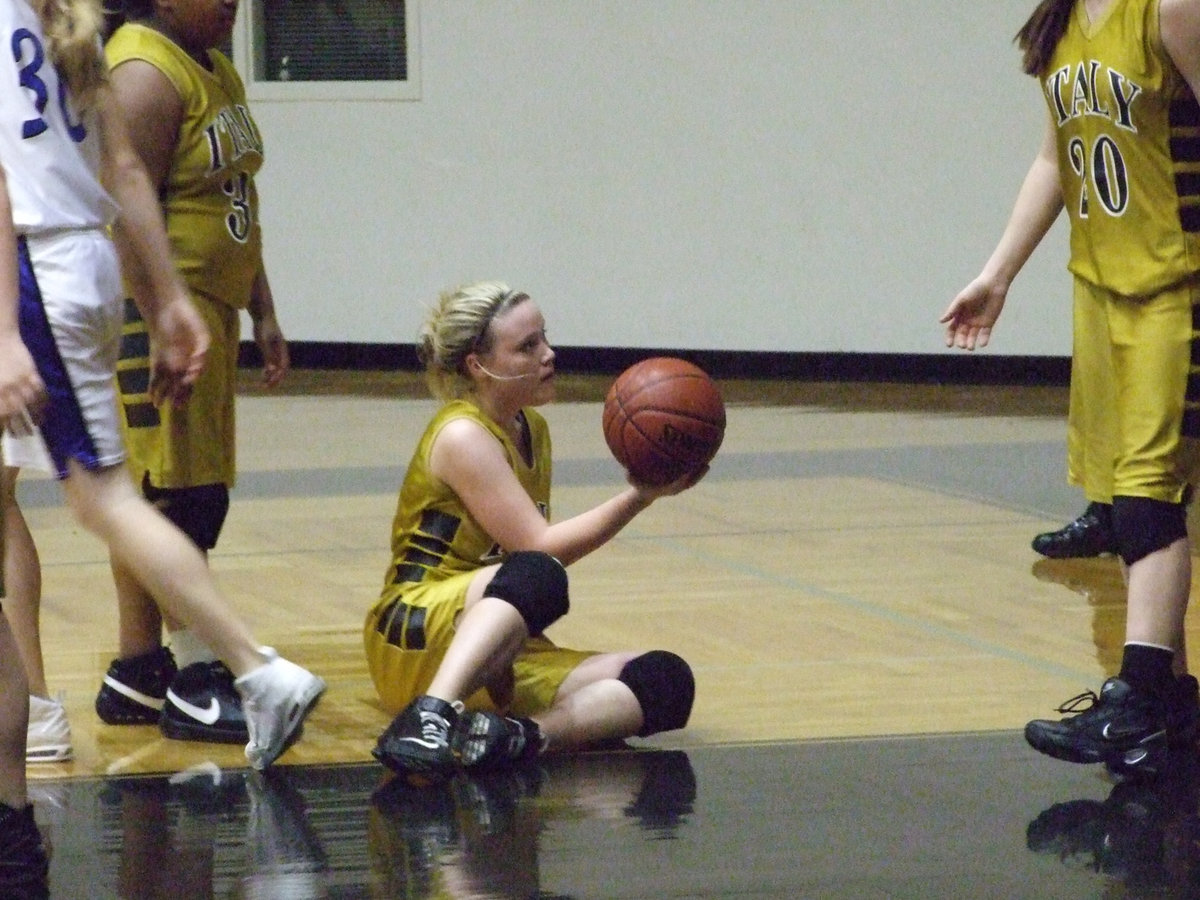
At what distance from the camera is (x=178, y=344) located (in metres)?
3.45

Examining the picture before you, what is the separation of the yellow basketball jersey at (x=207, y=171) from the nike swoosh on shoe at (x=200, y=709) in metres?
0.79

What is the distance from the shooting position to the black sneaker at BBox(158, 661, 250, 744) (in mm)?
3816

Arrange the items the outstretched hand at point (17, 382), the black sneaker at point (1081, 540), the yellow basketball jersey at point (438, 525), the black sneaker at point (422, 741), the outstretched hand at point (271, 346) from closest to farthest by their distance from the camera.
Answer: the outstretched hand at point (17, 382) < the black sneaker at point (422, 741) < the yellow basketball jersey at point (438, 525) < the outstretched hand at point (271, 346) < the black sneaker at point (1081, 540)

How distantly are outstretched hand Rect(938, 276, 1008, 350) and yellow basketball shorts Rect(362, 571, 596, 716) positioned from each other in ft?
3.27

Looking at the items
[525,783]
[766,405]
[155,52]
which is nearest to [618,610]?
[525,783]

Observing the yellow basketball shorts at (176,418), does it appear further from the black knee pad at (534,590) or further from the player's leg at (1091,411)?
the player's leg at (1091,411)

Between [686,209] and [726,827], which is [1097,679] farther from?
[686,209]

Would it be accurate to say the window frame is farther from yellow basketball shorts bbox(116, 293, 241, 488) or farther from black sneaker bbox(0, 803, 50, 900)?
black sneaker bbox(0, 803, 50, 900)

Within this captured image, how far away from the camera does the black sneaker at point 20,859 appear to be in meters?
2.84

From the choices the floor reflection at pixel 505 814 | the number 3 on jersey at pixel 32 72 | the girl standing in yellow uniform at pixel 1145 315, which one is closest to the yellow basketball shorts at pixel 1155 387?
the girl standing in yellow uniform at pixel 1145 315

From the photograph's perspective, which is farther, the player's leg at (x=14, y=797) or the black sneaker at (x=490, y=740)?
the black sneaker at (x=490, y=740)

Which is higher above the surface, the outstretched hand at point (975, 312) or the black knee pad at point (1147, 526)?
the outstretched hand at point (975, 312)

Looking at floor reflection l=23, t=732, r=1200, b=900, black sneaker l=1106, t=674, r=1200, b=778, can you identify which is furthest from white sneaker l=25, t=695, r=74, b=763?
black sneaker l=1106, t=674, r=1200, b=778

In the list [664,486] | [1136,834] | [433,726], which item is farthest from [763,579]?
[1136,834]
